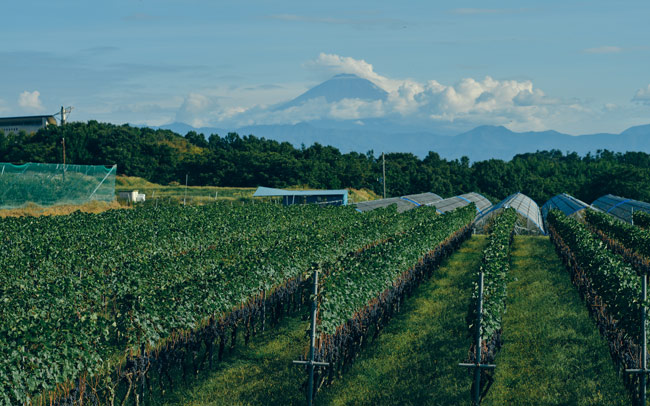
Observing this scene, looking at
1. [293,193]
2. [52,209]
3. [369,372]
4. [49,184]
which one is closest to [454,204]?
[293,193]

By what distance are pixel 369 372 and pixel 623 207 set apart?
5099 centimetres

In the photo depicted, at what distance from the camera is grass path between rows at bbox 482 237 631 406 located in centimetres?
1343

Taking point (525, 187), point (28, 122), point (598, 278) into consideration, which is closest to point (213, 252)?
point (598, 278)

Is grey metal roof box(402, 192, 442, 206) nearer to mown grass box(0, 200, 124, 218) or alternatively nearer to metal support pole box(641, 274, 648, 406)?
mown grass box(0, 200, 124, 218)

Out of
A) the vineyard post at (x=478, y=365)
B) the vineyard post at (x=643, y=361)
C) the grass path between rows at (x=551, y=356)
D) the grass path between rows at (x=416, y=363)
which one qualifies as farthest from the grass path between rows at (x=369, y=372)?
the vineyard post at (x=643, y=361)

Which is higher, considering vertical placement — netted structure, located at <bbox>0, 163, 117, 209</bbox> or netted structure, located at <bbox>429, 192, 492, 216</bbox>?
netted structure, located at <bbox>0, 163, 117, 209</bbox>

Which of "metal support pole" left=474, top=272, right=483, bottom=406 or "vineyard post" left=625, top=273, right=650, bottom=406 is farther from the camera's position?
"metal support pole" left=474, top=272, right=483, bottom=406

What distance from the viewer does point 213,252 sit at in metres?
22.0

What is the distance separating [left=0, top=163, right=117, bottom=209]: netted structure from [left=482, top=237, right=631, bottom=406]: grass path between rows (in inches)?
1466

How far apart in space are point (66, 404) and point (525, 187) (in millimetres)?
103935

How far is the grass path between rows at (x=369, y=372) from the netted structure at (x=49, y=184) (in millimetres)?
34276

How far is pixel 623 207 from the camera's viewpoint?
5762 centimetres

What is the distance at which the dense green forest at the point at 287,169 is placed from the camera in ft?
303

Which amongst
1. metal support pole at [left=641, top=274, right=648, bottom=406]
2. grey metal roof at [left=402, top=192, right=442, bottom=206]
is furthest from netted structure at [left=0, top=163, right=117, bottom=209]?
metal support pole at [left=641, top=274, right=648, bottom=406]
